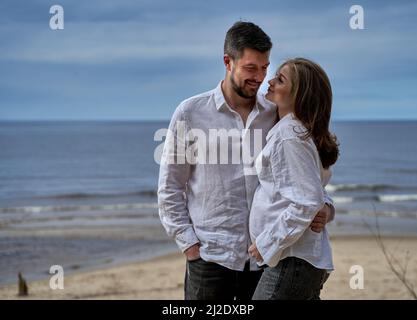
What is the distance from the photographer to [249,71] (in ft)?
9.47

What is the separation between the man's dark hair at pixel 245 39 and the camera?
9.41ft

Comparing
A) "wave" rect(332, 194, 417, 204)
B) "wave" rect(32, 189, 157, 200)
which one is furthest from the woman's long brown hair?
"wave" rect(32, 189, 157, 200)

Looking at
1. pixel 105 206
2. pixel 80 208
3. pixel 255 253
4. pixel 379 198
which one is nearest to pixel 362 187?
pixel 379 198

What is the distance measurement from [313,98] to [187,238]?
2.92 ft

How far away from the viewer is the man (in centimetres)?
289

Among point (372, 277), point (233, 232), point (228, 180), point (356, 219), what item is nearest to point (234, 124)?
point (228, 180)

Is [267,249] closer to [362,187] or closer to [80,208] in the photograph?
[80,208]

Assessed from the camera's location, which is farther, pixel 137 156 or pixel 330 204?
pixel 137 156

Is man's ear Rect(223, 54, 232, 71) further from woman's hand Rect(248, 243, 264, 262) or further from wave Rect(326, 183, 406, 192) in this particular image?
wave Rect(326, 183, 406, 192)

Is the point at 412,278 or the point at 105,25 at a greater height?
the point at 105,25

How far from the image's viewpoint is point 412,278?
972 centimetres

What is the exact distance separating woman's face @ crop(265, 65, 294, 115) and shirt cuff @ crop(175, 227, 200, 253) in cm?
71

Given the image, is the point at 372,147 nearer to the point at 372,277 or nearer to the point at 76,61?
the point at 76,61

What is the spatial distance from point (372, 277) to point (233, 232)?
24.3 ft
